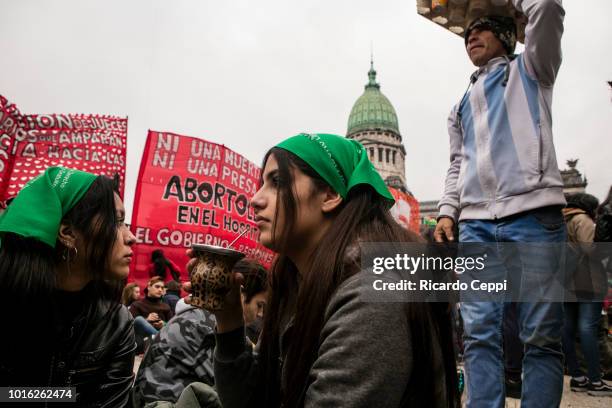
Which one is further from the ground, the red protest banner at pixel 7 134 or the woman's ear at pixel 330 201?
the red protest banner at pixel 7 134

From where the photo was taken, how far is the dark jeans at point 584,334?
3.52m

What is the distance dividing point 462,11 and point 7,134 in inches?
248

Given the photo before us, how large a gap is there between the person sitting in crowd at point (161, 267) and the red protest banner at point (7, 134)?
7.36ft

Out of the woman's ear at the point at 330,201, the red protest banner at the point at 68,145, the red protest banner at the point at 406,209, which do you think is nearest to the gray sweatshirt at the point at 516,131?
the woman's ear at the point at 330,201

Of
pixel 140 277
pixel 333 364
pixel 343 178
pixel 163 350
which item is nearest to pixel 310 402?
pixel 333 364

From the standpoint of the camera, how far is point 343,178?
1.43 metres

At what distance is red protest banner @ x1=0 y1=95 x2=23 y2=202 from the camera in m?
6.16

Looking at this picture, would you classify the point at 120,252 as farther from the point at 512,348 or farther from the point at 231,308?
the point at 512,348

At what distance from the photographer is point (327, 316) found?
112cm

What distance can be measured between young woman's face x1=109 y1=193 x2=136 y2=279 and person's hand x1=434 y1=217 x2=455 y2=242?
1622 mm

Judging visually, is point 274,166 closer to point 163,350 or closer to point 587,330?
point 163,350

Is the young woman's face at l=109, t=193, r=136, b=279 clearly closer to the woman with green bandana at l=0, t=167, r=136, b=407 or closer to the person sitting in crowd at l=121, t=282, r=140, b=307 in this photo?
the woman with green bandana at l=0, t=167, r=136, b=407

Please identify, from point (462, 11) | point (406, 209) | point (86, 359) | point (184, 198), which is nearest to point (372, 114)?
point (406, 209)

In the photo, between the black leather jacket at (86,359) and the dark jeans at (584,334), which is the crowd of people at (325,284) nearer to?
the black leather jacket at (86,359)
